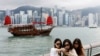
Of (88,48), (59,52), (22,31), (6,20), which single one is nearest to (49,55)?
(59,52)

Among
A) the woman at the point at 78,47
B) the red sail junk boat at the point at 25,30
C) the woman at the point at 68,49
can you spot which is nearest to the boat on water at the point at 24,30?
the red sail junk boat at the point at 25,30

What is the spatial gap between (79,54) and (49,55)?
1.69ft

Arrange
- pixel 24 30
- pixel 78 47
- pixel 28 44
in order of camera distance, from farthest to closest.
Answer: pixel 24 30, pixel 28 44, pixel 78 47

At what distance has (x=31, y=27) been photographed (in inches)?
3022

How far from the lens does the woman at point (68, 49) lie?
5630 millimetres

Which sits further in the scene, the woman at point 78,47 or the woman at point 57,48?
the woman at point 78,47

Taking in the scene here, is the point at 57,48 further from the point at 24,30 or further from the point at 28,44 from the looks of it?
the point at 24,30

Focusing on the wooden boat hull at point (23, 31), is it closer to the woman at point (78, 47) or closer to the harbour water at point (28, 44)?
the harbour water at point (28, 44)

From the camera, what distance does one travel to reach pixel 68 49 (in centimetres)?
570

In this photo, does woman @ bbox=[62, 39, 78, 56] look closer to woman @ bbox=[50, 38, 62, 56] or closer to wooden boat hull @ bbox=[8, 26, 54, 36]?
woman @ bbox=[50, 38, 62, 56]

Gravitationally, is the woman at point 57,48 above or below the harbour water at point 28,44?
above

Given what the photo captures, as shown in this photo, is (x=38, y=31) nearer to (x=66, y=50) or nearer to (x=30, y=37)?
(x=30, y=37)

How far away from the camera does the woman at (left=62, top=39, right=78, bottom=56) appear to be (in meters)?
5.63

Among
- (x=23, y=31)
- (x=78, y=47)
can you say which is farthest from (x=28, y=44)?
(x=78, y=47)
